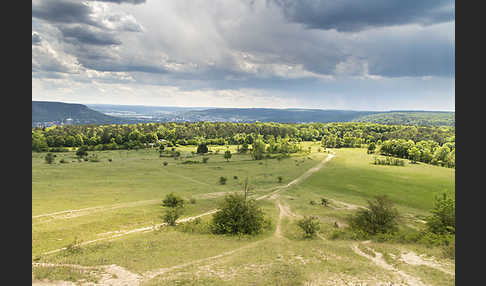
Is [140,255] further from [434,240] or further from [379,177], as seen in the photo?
[379,177]

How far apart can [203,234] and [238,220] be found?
579cm

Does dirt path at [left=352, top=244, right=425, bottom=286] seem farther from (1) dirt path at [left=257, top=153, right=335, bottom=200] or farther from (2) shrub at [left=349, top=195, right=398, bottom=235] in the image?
(1) dirt path at [left=257, top=153, right=335, bottom=200]

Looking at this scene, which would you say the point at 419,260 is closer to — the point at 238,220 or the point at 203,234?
the point at 238,220

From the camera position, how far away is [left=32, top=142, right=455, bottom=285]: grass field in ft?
79.6

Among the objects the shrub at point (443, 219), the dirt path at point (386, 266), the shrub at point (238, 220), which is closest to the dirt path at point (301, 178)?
the shrub at point (238, 220)

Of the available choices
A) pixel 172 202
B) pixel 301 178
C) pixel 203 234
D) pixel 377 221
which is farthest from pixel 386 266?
pixel 301 178

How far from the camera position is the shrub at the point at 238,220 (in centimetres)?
4119

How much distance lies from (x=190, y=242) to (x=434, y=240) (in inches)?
1312

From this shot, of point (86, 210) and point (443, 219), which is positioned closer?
point (443, 219)

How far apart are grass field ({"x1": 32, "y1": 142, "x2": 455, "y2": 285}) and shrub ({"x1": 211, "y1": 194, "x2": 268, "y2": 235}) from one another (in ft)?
6.87

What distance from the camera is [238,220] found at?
41.7m

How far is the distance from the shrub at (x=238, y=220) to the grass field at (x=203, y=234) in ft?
6.87

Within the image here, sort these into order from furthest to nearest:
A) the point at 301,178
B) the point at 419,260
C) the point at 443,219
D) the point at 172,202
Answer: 1. the point at 301,178
2. the point at 172,202
3. the point at 443,219
4. the point at 419,260

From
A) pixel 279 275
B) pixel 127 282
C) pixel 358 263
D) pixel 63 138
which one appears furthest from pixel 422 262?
pixel 63 138
